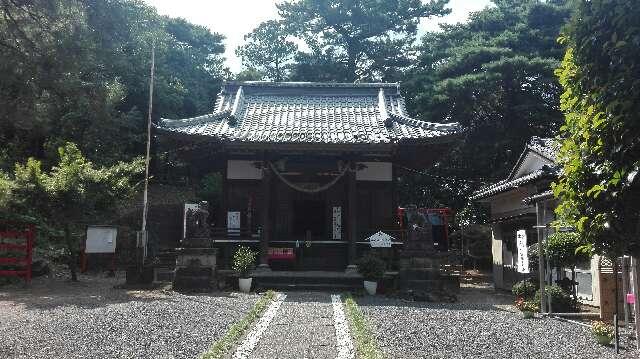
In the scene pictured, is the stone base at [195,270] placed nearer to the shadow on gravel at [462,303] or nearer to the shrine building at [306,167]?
the shrine building at [306,167]

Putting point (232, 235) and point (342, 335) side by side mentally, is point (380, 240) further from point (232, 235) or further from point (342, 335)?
point (342, 335)

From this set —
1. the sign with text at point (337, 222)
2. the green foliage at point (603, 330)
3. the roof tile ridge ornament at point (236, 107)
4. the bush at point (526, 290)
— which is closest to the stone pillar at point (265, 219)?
the roof tile ridge ornament at point (236, 107)

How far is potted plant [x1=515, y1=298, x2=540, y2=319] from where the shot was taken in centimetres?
996

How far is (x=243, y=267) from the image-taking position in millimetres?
13797

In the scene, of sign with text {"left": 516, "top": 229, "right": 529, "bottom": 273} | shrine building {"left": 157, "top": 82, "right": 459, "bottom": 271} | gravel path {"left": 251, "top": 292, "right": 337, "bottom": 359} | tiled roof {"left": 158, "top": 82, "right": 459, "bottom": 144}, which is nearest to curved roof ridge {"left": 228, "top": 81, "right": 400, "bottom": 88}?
tiled roof {"left": 158, "top": 82, "right": 459, "bottom": 144}

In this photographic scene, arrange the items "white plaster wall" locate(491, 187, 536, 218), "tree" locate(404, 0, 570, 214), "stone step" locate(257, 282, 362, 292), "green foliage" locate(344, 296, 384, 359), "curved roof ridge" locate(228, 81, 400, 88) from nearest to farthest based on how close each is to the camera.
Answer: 1. "green foliage" locate(344, 296, 384, 359)
2. "stone step" locate(257, 282, 362, 292)
3. "white plaster wall" locate(491, 187, 536, 218)
4. "curved roof ridge" locate(228, 81, 400, 88)
5. "tree" locate(404, 0, 570, 214)

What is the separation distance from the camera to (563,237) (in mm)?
10352

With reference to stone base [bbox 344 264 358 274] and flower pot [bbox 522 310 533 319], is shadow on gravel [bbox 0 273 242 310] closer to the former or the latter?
stone base [bbox 344 264 358 274]

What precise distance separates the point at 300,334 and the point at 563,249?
19.6ft

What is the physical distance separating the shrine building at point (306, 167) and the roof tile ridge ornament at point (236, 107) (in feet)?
0.22

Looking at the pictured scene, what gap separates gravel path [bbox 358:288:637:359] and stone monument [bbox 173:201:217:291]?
4.51 meters

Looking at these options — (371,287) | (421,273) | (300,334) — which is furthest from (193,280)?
(300,334)

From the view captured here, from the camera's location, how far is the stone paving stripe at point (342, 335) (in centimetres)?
644

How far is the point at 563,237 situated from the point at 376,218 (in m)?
7.36
